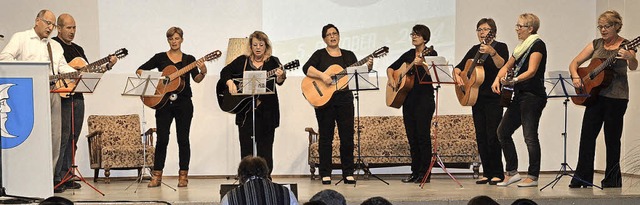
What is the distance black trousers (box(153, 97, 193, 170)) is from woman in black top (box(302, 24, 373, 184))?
1.16m

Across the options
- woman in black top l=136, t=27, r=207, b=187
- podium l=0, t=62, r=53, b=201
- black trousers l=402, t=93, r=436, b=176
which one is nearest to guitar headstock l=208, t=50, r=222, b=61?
woman in black top l=136, t=27, r=207, b=187

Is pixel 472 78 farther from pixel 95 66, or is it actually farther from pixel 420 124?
pixel 95 66

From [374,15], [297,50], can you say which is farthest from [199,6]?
[374,15]

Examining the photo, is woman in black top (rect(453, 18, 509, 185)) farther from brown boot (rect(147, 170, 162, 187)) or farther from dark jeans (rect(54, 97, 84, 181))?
dark jeans (rect(54, 97, 84, 181))

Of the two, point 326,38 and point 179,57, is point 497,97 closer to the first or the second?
point 326,38

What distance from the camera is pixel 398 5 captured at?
1062cm

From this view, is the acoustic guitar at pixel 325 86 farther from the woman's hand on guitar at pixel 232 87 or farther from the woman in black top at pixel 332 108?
the woman's hand on guitar at pixel 232 87

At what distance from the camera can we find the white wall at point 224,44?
A: 10.4 meters

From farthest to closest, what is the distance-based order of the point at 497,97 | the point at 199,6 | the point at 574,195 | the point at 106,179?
1. the point at 199,6
2. the point at 106,179
3. the point at 497,97
4. the point at 574,195

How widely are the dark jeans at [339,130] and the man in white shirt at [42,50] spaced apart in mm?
2340

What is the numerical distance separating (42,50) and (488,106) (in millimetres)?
3949

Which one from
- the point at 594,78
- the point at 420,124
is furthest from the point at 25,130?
the point at 594,78

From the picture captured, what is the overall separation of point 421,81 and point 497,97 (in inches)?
27.7

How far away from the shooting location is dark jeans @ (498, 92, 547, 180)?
786 cm
